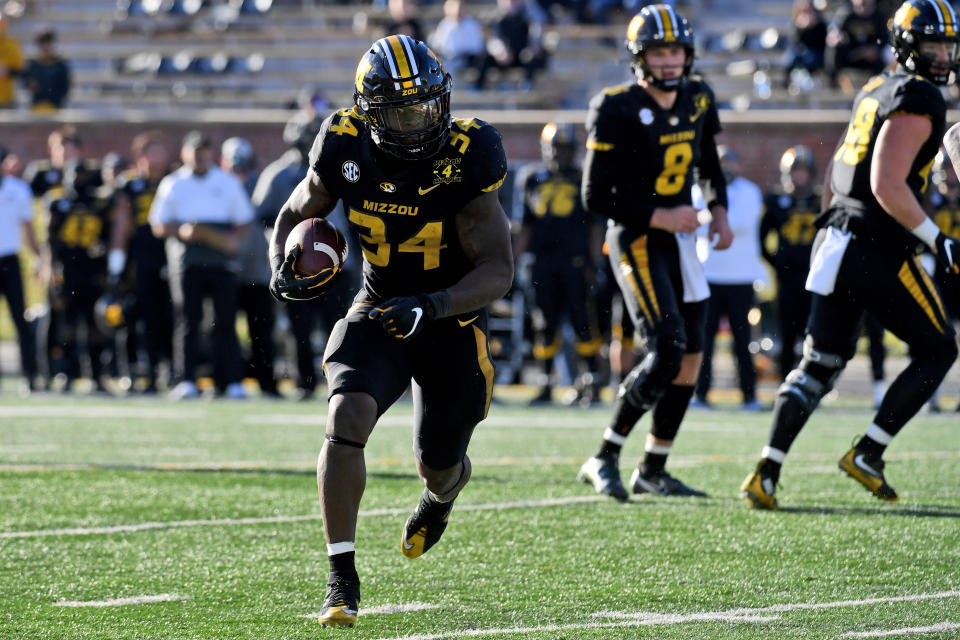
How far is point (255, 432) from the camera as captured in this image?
9047mm

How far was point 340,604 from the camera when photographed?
3934 mm

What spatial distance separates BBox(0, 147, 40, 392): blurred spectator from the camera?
11641mm

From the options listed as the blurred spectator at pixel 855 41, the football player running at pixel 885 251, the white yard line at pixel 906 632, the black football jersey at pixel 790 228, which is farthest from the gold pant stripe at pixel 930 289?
the blurred spectator at pixel 855 41

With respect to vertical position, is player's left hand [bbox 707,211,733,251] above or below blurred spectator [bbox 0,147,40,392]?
above

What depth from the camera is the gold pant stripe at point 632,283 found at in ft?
20.0

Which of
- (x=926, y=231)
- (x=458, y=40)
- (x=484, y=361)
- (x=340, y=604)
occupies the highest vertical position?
(x=458, y=40)

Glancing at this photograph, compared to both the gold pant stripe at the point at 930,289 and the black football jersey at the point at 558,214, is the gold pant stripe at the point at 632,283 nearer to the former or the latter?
the gold pant stripe at the point at 930,289

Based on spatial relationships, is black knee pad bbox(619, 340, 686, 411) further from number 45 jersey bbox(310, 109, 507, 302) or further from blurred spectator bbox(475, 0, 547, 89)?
blurred spectator bbox(475, 0, 547, 89)

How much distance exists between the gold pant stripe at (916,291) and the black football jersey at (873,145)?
0.12m

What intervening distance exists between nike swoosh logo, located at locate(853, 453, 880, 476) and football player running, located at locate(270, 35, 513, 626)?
2.06 m

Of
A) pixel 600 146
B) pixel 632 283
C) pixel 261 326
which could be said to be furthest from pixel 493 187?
pixel 261 326

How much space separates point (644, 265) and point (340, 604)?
2.63 m

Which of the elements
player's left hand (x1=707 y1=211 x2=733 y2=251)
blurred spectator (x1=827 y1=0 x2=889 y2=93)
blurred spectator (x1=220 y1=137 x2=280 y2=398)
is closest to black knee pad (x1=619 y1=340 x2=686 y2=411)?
player's left hand (x1=707 y1=211 x2=733 y2=251)

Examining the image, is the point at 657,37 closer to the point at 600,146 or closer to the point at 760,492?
the point at 600,146
